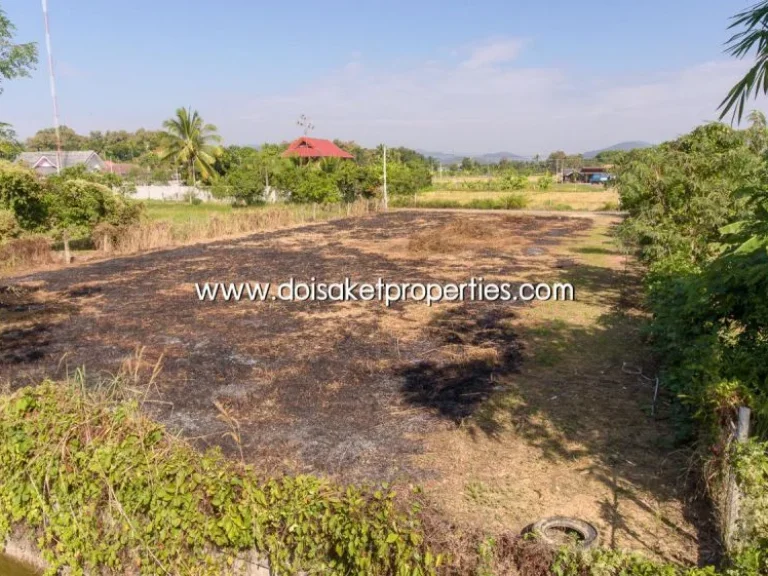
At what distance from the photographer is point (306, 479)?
274cm

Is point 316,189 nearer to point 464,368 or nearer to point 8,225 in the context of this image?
point 8,225

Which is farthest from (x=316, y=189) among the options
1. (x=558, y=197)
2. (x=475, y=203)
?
(x=558, y=197)

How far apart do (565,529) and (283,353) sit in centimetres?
444

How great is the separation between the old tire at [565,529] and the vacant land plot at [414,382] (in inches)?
6.7

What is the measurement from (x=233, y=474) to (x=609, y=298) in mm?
8190

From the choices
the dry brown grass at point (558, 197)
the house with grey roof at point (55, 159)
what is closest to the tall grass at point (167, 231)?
the dry brown grass at point (558, 197)

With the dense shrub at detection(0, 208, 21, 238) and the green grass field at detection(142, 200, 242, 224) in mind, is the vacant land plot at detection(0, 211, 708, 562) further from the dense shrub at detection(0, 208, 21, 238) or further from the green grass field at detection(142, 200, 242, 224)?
the green grass field at detection(142, 200, 242, 224)

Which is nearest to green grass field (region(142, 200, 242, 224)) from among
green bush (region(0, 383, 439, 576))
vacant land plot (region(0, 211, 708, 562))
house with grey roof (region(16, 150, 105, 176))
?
house with grey roof (region(16, 150, 105, 176))

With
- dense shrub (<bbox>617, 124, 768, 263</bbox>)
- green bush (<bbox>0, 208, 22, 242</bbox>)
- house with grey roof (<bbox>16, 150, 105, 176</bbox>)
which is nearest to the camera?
dense shrub (<bbox>617, 124, 768, 263</bbox>)

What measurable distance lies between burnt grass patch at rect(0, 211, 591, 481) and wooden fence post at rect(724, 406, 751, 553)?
1.95 metres

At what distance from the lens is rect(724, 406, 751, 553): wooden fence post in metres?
2.72

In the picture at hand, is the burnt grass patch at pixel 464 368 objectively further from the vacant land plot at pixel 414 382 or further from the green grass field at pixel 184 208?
the green grass field at pixel 184 208

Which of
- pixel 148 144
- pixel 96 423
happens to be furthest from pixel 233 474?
pixel 148 144

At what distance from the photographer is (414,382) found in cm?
586
